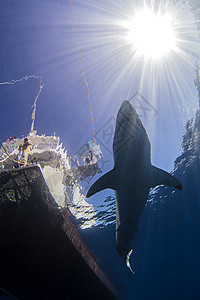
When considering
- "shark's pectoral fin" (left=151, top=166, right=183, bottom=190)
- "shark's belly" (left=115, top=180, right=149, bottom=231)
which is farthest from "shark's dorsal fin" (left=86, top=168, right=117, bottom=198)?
"shark's pectoral fin" (left=151, top=166, right=183, bottom=190)

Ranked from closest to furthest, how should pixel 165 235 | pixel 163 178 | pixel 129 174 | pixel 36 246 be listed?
pixel 129 174 < pixel 163 178 < pixel 36 246 < pixel 165 235

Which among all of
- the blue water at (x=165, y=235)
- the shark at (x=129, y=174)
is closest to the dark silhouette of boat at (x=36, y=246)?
the shark at (x=129, y=174)

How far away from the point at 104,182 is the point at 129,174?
2.41 feet

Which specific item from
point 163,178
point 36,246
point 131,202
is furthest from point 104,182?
point 36,246

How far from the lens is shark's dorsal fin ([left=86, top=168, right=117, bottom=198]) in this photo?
424 cm

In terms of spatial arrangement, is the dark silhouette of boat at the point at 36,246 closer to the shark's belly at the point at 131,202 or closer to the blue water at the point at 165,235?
the shark's belly at the point at 131,202

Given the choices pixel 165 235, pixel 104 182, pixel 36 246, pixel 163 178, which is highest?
pixel 104 182

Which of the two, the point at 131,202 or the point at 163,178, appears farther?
the point at 163,178

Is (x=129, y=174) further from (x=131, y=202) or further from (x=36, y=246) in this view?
(x=36, y=246)

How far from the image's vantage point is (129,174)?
4.22m

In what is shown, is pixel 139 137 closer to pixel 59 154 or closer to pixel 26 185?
pixel 26 185

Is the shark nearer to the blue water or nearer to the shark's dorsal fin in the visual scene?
the shark's dorsal fin

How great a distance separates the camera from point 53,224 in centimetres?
730

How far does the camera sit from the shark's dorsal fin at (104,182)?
4.24 m
